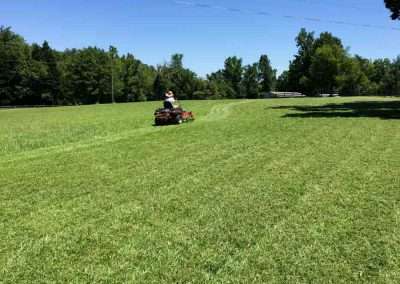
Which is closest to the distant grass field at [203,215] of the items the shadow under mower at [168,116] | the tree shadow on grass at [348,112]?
the shadow under mower at [168,116]

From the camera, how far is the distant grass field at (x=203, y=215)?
5098mm

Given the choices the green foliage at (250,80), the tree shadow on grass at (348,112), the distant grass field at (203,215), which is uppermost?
the green foliage at (250,80)

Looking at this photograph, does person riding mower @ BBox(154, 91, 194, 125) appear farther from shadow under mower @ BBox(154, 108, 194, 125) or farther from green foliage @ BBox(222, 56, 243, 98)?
green foliage @ BBox(222, 56, 243, 98)

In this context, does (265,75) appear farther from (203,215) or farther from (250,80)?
(203,215)

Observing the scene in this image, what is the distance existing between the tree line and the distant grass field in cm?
8032

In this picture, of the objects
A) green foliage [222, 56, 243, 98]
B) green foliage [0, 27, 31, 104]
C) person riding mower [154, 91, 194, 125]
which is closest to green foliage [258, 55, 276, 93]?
green foliage [222, 56, 243, 98]

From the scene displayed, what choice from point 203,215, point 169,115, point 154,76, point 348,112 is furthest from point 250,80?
point 203,215

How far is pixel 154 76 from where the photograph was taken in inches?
4446

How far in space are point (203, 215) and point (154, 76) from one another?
10807 cm

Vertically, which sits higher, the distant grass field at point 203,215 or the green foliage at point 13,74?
the green foliage at point 13,74

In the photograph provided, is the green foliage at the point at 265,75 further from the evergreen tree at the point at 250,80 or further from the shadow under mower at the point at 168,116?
the shadow under mower at the point at 168,116

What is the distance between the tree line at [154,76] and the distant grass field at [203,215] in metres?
80.3

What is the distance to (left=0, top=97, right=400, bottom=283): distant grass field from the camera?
510cm

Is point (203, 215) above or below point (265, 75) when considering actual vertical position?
below
